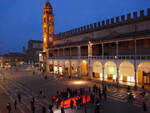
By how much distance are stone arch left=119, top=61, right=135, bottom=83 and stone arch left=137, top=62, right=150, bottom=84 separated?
5.41 feet

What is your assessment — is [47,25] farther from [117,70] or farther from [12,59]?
[12,59]

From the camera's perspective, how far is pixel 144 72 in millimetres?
22625

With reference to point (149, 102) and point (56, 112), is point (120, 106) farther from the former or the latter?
point (56, 112)

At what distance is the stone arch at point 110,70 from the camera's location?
84.2 feet

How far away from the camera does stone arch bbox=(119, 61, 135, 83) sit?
23.0 m

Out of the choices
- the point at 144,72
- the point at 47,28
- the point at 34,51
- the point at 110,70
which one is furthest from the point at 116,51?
the point at 34,51

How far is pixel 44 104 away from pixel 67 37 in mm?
29953

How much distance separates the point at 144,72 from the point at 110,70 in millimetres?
6507

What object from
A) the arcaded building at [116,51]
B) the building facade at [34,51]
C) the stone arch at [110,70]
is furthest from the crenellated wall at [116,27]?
the building facade at [34,51]

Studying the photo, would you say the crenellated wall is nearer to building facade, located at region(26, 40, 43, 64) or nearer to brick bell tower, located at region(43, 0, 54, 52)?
brick bell tower, located at region(43, 0, 54, 52)

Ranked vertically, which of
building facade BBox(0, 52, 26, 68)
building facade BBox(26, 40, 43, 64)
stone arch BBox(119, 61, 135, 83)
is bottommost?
stone arch BBox(119, 61, 135, 83)

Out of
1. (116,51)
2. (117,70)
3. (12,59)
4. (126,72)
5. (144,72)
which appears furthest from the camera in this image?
(12,59)

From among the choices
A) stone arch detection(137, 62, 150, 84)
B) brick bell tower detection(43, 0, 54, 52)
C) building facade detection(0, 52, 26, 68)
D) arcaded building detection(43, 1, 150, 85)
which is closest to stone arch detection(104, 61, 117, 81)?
arcaded building detection(43, 1, 150, 85)

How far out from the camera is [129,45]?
961 inches
